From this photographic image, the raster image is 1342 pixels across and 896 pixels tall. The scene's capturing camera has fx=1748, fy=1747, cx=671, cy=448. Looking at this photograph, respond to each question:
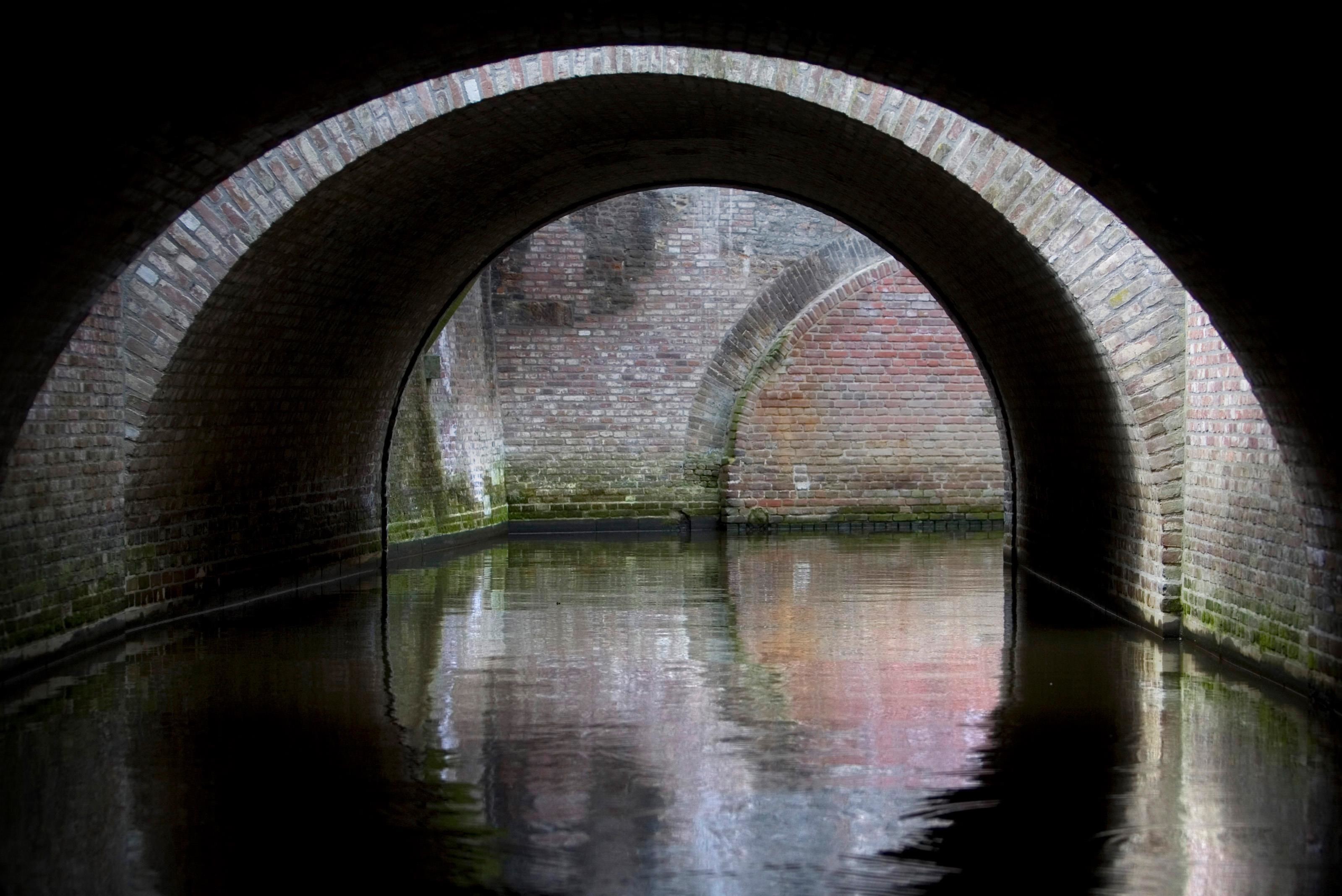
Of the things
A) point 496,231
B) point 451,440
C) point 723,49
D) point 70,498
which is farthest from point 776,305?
point 723,49

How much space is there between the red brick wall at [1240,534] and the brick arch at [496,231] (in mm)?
404

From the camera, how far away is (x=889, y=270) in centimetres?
2056

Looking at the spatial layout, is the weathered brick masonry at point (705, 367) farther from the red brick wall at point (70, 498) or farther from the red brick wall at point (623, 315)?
the red brick wall at point (70, 498)

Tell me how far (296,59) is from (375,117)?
436cm

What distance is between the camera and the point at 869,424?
69.2 ft

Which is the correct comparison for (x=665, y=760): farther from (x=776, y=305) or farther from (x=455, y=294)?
(x=776, y=305)

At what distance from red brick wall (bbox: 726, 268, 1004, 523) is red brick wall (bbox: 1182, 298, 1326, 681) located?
34.1 ft

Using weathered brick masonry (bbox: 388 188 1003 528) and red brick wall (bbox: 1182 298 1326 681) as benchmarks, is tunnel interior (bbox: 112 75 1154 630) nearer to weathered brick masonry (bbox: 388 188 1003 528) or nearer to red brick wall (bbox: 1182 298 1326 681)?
red brick wall (bbox: 1182 298 1326 681)

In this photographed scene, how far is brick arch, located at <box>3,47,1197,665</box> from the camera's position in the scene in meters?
10.4

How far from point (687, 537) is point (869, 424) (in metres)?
2.78

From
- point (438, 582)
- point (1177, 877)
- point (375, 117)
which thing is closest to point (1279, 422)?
point (1177, 877)

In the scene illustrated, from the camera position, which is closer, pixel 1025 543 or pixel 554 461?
pixel 1025 543

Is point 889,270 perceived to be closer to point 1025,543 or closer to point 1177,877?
point 1025,543

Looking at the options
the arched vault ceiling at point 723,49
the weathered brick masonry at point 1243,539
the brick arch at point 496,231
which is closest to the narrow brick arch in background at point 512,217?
the brick arch at point 496,231
